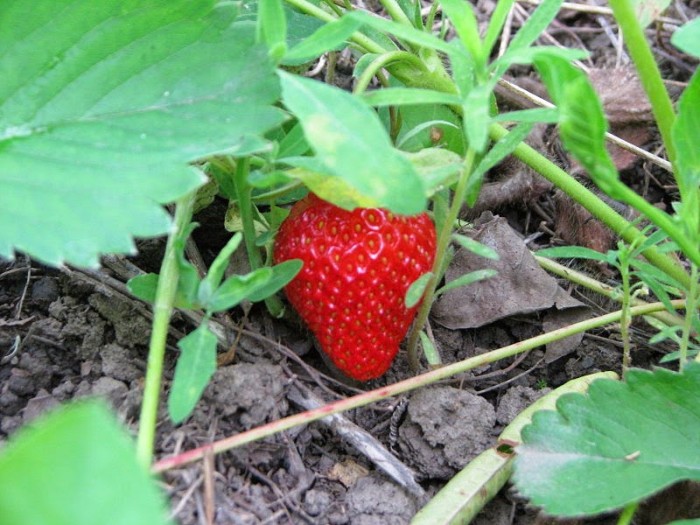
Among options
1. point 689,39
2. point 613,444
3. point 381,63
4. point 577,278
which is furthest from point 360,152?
point 577,278

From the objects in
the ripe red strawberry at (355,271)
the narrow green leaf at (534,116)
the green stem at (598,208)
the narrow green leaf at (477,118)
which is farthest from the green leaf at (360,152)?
the green stem at (598,208)

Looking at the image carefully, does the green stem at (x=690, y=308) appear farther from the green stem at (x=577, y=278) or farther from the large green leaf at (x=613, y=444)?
the green stem at (x=577, y=278)

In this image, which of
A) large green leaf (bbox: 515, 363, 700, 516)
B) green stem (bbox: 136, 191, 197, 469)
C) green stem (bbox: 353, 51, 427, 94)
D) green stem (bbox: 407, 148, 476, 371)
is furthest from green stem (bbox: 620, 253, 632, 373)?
green stem (bbox: 136, 191, 197, 469)

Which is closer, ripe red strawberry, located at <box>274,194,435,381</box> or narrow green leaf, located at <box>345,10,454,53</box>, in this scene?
narrow green leaf, located at <box>345,10,454,53</box>

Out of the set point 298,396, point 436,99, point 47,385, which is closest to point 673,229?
point 436,99

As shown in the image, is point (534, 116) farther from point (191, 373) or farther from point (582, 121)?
point (191, 373)

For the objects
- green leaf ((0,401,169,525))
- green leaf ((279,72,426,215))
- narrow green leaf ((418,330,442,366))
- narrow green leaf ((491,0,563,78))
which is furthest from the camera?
narrow green leaf ((418,330,442,366))

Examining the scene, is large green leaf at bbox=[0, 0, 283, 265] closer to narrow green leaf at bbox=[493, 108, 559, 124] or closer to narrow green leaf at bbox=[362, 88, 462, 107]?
narrow green leaf at bbox=[362, 88, 462, 107]

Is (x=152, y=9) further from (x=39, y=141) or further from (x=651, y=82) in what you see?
(x=651, y=82)
